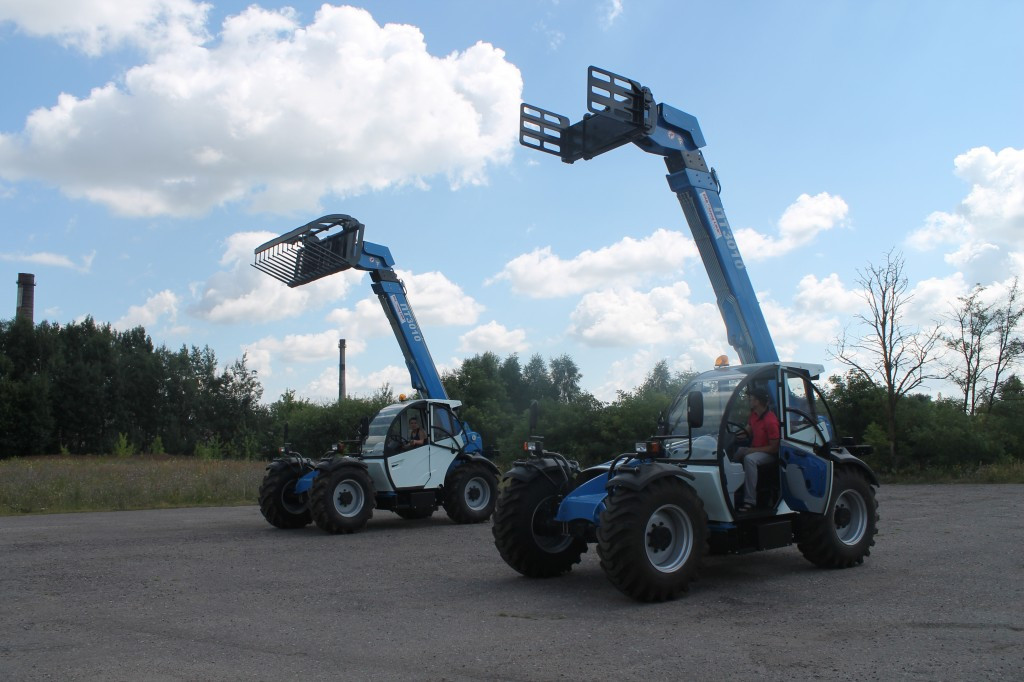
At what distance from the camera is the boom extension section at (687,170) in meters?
9.77

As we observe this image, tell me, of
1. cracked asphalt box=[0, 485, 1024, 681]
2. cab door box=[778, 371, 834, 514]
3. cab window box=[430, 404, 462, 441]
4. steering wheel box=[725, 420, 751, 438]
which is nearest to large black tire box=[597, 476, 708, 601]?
cracked asphalt box=[0, 485, 1024, 681]

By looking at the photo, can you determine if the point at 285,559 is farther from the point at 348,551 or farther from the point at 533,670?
the point at 533,670

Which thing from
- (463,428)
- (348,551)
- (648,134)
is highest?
(648,134)

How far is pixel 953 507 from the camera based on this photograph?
15477mm

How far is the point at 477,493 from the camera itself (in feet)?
48.2

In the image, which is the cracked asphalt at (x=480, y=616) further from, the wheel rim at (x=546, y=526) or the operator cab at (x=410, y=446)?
the operator cab at (x=410, y=446)

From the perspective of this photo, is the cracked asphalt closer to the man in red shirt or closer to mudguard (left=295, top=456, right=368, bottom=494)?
the man in red shirt

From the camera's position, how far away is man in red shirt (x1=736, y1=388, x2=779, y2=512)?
8.09 metres

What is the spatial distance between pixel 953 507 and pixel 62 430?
55.3 metres

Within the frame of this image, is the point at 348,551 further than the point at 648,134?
Yes

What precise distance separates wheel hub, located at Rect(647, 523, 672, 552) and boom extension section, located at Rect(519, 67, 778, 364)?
10.8 ft

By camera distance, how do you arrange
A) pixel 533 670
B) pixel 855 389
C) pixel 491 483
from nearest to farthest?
pixel 533 670 < pixel 491 483 < pixel 855 389

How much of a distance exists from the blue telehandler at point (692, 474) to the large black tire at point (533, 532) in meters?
0.01

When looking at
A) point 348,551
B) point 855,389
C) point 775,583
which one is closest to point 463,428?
point 348,551
